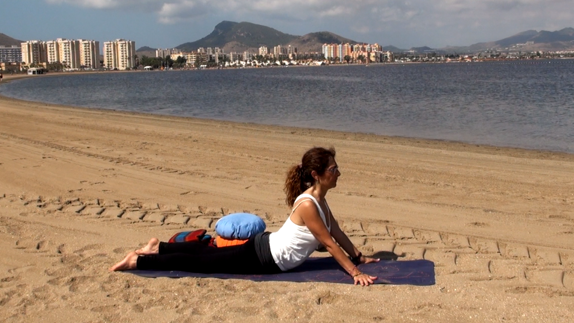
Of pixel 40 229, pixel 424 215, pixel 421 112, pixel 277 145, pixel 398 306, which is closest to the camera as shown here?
pixel 398 306

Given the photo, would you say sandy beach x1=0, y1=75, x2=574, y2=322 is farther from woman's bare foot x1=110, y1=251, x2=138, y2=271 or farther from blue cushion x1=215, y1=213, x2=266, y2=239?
blue cushion x1=215, y1=213, x2=266, y2=239

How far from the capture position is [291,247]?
4980 mm

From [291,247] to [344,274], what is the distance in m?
0.51

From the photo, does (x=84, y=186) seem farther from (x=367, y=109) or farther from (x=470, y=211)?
(x=367, y=109)

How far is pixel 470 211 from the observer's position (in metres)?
7.35

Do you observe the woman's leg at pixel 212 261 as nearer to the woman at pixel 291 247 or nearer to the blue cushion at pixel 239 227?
the woman at pixel 291 247

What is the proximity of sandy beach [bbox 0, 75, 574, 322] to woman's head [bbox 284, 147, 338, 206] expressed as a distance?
0.81m

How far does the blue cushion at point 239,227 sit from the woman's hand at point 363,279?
1146 mm

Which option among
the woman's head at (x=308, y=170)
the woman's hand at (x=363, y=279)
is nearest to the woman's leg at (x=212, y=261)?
the woman's head at (x=308, y=170)

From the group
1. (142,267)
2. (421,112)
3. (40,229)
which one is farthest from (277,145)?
(421,112)

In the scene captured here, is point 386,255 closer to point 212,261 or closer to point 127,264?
point 212,261

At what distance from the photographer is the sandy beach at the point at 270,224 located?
171 inches

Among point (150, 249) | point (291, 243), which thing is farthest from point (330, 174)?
point (150, 249)

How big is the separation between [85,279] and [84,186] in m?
3.94
